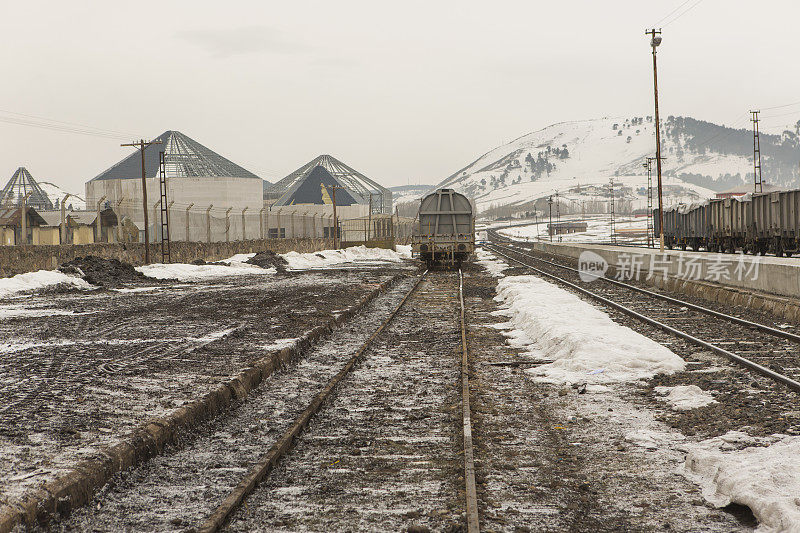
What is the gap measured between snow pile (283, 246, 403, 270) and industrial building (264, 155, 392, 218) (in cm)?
4287

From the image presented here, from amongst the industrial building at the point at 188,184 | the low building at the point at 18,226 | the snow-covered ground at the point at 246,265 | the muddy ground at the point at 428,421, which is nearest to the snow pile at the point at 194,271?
the snow-covered ground at the point at 246,265

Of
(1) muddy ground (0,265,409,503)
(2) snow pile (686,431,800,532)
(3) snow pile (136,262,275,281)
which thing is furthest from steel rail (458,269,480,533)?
(3) snow pile (136,262,275,281)

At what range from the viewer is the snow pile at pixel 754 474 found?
4.53 metres

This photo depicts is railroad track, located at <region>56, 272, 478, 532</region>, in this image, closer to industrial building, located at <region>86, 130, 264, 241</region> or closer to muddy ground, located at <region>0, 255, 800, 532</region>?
muddy ground, located at <region>0, 255, 800, 532</region>

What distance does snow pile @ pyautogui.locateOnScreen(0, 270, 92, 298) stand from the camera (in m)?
23.1

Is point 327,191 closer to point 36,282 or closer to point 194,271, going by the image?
point 194,271

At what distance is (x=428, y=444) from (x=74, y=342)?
8.47m

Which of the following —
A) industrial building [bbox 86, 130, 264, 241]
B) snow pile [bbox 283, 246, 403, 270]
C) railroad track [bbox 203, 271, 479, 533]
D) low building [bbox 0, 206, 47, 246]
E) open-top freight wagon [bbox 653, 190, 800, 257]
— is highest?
industrial building [bbox 86, 130, 264, 241]

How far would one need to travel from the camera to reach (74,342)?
1262 cm

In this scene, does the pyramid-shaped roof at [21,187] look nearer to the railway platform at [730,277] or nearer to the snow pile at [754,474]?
the railway platform at [730,277]

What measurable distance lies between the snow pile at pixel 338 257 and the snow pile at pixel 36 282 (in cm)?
1553

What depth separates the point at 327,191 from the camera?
11981 centimetres

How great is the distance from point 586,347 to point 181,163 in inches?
3125

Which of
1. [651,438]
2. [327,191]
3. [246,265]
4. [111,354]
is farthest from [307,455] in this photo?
[327,191]
